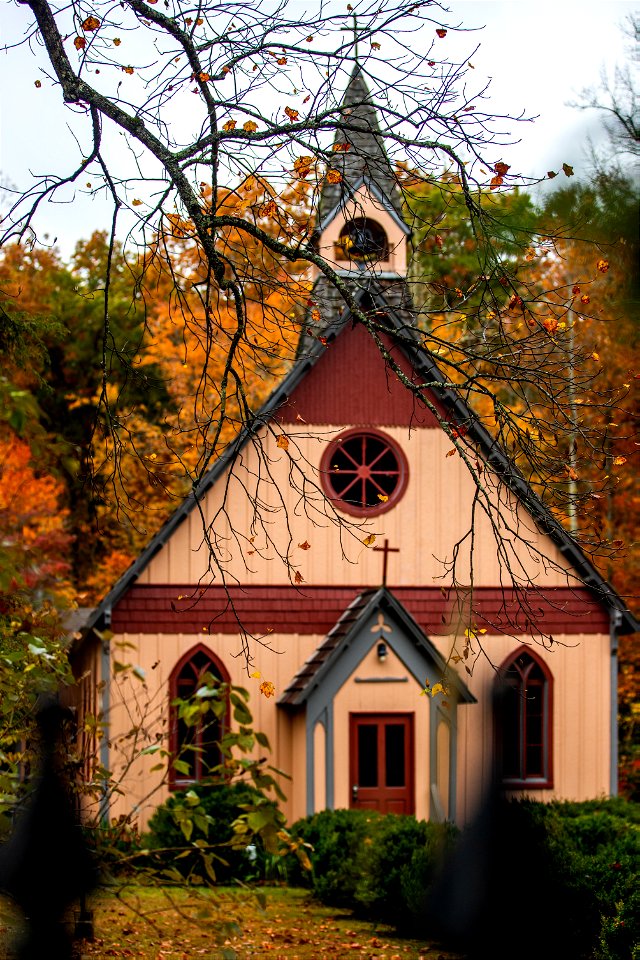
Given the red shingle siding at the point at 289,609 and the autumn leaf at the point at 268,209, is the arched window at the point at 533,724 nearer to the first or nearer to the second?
the red shingle siding at the point at 289,609

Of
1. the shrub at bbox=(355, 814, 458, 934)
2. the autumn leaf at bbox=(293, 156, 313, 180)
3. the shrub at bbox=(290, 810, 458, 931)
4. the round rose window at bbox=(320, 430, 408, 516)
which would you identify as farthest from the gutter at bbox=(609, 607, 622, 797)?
the autumn leaf at bbox=(293, 156, 313, 180)

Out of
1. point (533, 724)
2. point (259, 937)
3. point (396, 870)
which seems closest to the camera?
point (259, 937)

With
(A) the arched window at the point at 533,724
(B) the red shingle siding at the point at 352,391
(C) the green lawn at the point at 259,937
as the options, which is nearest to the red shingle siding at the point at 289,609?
(A) the arched window at the point at 533,724

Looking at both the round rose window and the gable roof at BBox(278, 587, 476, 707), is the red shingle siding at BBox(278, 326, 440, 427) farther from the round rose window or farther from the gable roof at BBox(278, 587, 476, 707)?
the gable roof at BBox(278, 587, 476, 707)

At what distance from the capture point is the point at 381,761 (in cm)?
1930

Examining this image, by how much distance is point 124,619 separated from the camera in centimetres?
2003

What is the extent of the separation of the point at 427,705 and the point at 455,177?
11.6m

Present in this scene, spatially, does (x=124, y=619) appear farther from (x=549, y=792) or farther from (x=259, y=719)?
(x=549, y=792)

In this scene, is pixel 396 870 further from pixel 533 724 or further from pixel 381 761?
pixel 533 724

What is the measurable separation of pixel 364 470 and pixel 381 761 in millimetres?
4347

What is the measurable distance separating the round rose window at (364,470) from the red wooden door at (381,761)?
317cm

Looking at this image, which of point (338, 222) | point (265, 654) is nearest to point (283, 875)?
point (265, 654)

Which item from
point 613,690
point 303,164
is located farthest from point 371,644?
point 303,164

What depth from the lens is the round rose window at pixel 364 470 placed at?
2050cm
